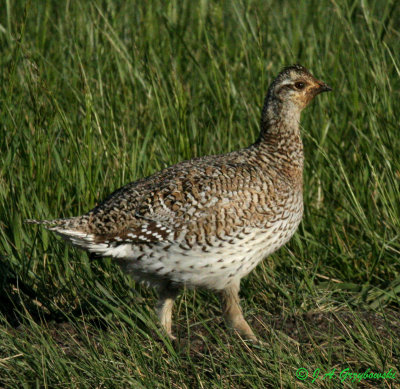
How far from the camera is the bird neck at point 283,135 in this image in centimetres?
442

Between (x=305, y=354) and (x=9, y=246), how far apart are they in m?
1.94

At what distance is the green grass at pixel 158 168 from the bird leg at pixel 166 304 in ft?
0.41

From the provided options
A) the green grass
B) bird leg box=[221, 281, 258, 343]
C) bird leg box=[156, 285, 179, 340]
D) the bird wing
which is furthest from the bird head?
bird leg box=[156, 285, 179, 340]

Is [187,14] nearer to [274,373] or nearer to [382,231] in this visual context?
[382,231]

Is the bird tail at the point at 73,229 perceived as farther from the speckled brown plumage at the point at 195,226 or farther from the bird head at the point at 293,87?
the bird head at the point at 293,87

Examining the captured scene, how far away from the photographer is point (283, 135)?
4445 millimetres

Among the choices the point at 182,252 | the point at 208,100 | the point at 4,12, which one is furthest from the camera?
the point at 4,12

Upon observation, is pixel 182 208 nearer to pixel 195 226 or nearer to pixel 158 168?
pixel 195 226

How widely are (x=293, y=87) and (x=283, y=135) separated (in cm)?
28

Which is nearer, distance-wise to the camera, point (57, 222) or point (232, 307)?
point (57, 222)

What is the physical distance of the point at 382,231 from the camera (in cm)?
470

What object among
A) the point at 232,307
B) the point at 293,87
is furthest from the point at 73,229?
the point at 293,87

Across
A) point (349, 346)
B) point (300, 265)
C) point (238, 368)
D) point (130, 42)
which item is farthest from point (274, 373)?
point (130, 42)

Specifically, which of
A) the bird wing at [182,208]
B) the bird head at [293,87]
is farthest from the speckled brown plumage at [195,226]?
the bird head at [293,87]
